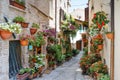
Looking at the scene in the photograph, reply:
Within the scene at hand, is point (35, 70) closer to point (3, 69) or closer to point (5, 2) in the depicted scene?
point (3, 69)

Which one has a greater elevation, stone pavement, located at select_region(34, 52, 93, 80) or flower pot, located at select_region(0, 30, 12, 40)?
flower pot, located at select_region(0, 30, 12, 40)

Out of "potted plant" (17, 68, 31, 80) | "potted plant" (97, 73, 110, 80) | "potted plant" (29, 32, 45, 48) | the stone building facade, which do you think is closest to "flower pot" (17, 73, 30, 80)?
"potted plant" (17, 68, 31, 80)

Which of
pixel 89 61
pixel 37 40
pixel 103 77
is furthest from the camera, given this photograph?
pixel 89 61

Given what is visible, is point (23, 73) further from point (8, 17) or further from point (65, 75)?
point (65, 75)

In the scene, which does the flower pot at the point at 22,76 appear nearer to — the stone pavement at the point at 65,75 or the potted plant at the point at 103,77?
the stone pavement at the point at 65,75

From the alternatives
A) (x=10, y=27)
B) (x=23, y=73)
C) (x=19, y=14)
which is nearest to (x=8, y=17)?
(x=10, y=27)

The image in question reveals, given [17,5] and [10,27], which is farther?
[17,5]

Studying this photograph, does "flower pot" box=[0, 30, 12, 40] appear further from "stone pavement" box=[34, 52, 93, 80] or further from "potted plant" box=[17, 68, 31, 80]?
"stone pavement" box=[34, 52, 93, 80]

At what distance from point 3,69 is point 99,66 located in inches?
163

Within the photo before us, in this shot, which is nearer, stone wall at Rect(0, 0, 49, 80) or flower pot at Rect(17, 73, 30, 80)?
stone wall at Rect(0, 0, 49, 80)

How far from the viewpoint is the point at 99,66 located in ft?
31.8

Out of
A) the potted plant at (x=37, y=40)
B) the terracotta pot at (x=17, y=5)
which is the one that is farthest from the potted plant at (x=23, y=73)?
the terracotta pot at (x=17, y=5)

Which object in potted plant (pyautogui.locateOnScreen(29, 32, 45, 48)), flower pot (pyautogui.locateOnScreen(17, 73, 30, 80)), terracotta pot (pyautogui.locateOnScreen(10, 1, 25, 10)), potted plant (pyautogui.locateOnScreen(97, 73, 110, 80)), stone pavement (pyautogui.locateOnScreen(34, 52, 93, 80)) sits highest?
terracotta pot (pyautogui.locateOnScreen(10, 1, 25, 10))

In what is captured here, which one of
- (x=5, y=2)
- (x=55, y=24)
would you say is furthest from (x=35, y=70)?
(x=55, y=24)
